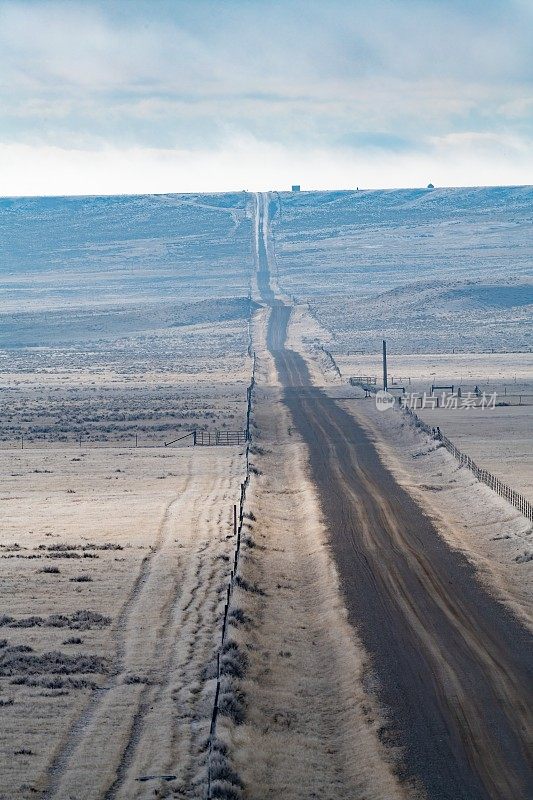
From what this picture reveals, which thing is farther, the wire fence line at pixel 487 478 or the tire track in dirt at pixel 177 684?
the wire fence line at pixel 487 478

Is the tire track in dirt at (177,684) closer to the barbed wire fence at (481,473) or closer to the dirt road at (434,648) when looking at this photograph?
the dirt road at (434,648)

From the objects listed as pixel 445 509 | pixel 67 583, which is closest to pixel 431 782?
pixel 67 583

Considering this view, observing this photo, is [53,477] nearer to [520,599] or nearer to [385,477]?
[385,477]

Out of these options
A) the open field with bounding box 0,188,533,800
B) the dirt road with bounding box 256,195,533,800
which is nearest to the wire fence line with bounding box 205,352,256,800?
the open field with bounding box 0,188,533,800

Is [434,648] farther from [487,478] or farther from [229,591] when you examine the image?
[487,478]


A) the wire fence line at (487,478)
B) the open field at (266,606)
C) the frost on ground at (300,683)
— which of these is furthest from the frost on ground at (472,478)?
the frost on ground at (300,683)

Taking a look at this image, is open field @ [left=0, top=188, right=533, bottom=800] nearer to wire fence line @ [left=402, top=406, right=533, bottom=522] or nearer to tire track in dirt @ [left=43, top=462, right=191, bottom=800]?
tire track in dirt @ [left=43, top=462, right=191, bottom=800]

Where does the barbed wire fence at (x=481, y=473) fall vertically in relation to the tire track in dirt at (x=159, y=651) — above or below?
above
